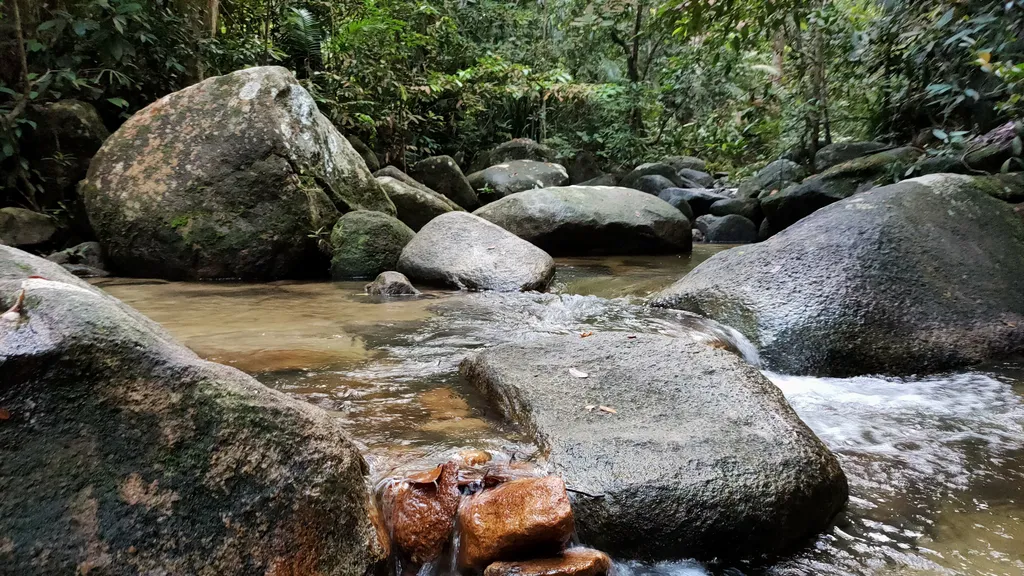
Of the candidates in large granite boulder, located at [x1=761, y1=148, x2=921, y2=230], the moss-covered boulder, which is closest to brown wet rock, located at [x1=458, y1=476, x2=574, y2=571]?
the moss-covered boulder

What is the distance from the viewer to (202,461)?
4.28 feet

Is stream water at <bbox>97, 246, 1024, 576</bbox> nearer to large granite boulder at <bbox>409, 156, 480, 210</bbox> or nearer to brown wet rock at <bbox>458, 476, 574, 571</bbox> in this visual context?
brown wet rock at <bbox>458, 476, 574, 571</bbox>

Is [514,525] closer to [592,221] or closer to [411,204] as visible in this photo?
[592,221]

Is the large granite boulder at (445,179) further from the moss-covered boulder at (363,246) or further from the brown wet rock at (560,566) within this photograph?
the brown wet rock at (560,566)

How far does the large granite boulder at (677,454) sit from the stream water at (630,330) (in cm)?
8

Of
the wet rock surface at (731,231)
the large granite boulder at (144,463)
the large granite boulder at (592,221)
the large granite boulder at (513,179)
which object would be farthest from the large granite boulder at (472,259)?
the wet rock surface at (731,231)

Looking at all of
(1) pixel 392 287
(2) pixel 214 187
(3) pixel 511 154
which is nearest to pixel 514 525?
(1) pixel 392 287

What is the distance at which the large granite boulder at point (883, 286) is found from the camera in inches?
132

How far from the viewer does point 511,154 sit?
12.1 metres

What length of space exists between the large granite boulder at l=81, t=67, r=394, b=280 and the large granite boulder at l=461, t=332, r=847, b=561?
3.86 meters

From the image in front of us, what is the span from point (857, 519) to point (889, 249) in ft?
7.91

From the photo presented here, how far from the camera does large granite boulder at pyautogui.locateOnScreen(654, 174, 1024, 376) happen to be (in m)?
3.35

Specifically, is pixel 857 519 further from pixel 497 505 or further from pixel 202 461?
pixel 202 461

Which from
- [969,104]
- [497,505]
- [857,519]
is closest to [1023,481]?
[857,519]
